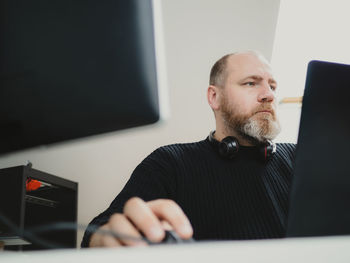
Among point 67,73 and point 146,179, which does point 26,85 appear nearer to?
point 67,73

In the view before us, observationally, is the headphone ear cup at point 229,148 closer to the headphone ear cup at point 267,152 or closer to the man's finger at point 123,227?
the headphone ear cup at point 267,152

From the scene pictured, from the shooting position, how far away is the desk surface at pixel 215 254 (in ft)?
1.09

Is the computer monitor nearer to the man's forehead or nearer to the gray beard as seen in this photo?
the gray beard

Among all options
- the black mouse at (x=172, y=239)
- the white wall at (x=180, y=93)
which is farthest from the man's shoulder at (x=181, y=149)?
the black mouse at (x=172, y=239)

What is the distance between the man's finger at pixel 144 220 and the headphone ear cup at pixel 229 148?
0.82 metres

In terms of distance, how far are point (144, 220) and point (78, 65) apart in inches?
10.7

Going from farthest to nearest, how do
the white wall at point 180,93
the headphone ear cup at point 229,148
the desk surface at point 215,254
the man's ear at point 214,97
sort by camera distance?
the white wall at point 180,93 < the man's ear at point 214,97 < the headphone ear cup at point 229,148 < the desk surface at point 215,254

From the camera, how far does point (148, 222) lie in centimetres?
48

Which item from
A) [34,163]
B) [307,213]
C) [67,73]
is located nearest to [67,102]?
[67,73]

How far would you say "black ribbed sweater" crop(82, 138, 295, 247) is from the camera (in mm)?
1150

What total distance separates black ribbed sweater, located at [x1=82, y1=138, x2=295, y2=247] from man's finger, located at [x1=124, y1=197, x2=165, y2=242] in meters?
0.52

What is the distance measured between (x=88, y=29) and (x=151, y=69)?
0.12m

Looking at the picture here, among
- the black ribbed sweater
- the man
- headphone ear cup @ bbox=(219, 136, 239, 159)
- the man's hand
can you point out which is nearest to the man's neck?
the man

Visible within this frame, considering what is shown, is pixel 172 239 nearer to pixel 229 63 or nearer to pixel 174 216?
pixel 174 216
